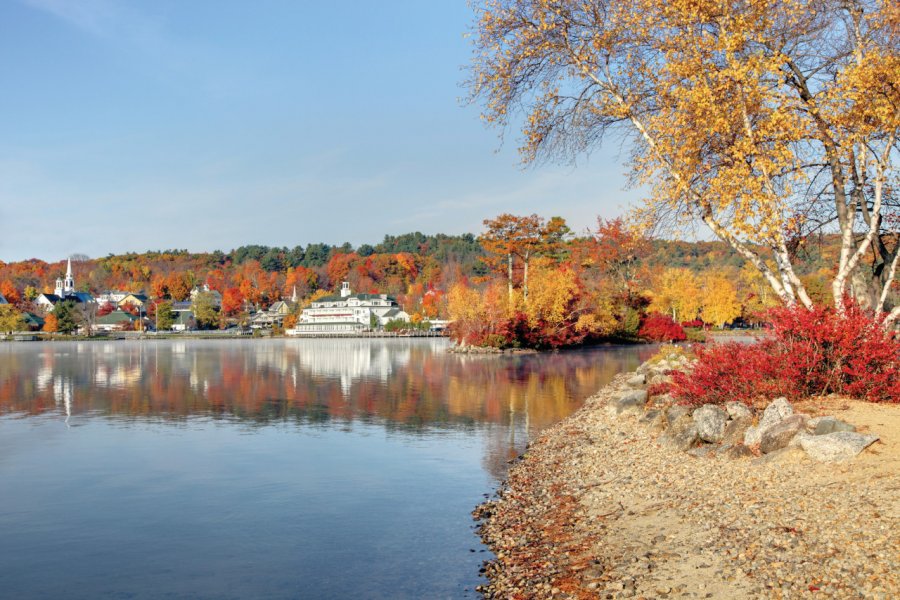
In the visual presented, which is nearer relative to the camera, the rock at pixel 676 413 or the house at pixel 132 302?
the rock at pixel 676 413

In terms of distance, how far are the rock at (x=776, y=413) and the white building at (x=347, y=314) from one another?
11994cm

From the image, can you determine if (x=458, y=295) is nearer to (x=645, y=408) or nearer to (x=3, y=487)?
(x=645, y=408)

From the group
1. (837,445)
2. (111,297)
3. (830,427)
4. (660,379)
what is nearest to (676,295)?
(660,379)

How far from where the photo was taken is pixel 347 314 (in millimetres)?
137250

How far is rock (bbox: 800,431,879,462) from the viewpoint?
8555mm

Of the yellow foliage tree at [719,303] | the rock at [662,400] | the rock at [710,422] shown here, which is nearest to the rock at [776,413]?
the rock at [710,422]

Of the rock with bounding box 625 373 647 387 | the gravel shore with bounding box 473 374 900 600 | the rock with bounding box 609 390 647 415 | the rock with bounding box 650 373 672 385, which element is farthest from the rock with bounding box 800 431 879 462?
the rock with bounding box 625 373 647 387

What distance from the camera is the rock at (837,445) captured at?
8555 mm

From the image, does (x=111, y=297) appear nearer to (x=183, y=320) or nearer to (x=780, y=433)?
(x=183, y=320)

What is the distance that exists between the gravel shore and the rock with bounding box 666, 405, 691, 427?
1.02m

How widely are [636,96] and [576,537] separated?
28.4 feet

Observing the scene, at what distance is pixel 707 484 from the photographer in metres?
8.89

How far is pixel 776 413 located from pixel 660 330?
195 ft

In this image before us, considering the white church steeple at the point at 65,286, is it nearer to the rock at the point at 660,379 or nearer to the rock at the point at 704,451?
the rock at the point at 660,379
